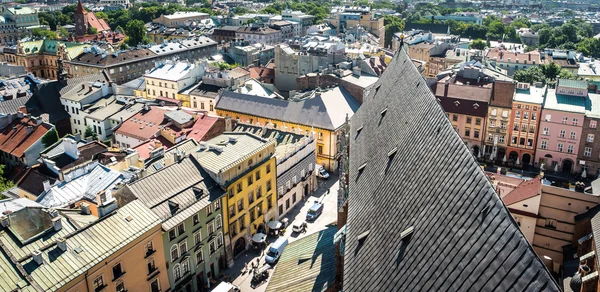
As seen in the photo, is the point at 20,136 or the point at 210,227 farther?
the point at 20,136

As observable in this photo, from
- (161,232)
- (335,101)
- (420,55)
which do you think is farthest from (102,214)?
(420,55)

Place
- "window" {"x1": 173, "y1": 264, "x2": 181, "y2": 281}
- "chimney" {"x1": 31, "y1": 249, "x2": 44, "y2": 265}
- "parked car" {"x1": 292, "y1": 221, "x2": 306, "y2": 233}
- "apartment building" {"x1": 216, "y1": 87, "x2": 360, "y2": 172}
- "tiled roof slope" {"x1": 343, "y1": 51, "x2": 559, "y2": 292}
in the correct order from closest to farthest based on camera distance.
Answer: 1. "tiled roof slope" {"x1": 343, "y1": 51, "x2": 559, "y2": 292}
2. "chimney" {"x1": 31, "y1": 249, "x2": 44, "y2": 265}
3. "window" {"x1": 173, "y1": 264, "x2": 181, "y2": 281}
4. "parked car" {"x1": 292, "y1": 221, "x2": 306, "y2": 233}
5. "apartment building" {"x1": 216, "y1": 87, "x2": 360, "y2": 172}

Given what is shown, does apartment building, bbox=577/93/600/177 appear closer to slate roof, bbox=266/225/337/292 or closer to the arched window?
slate roof, bbox=266/225/337/292

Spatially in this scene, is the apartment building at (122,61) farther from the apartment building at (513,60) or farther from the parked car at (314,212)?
the apartment building at (513,60)

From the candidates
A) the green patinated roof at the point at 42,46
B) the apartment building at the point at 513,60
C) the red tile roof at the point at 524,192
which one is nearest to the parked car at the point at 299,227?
the red tile roof at the point at 524,192

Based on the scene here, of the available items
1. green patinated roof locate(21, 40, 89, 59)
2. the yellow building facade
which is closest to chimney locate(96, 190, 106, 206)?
the yellow building facade

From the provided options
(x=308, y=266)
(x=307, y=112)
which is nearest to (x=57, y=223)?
(x=308, y=266)

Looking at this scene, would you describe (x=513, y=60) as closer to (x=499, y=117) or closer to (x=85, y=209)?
(x=499, y=117)
